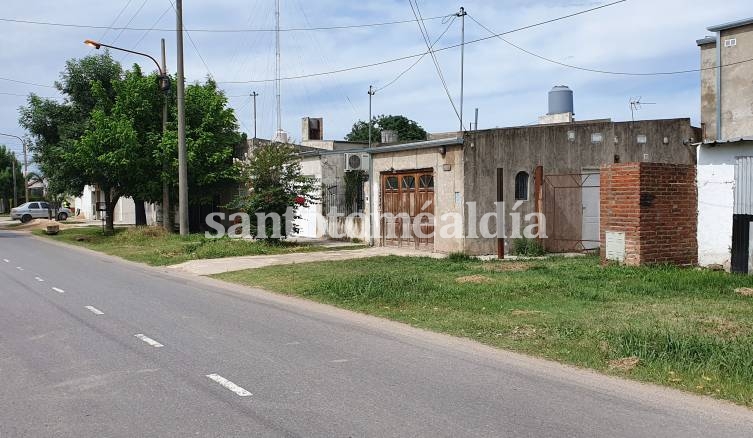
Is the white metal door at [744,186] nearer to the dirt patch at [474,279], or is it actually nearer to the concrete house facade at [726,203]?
the concrete house facade at [726,203]

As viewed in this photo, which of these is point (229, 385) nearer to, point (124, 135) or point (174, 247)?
point (174, 247)

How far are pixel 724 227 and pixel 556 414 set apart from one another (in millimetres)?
9864

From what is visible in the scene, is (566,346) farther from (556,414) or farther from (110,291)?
(110,291)

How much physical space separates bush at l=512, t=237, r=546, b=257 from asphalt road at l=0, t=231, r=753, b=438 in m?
9.26

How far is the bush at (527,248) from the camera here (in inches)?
722

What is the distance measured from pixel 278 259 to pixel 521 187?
7291 millimetres

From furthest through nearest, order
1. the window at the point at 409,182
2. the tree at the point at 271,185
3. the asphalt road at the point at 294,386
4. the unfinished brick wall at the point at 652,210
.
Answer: the tree at the point at 271,185 → the window at the point at 409,182 → the unfinished brick wall at the point at 652,210 → the asphalt road at the point at 294,386

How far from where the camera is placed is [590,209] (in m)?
19.5

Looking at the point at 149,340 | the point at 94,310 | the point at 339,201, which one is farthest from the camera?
the point at 339,201

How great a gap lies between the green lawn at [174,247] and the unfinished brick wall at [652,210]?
9.92 meters

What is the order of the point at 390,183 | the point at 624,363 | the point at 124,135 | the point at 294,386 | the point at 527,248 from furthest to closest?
the point at 124,135, the point at 390,183, the point at 527,248, the point at 624,363, the point at 294,386

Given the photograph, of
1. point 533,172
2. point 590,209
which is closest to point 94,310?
point 533,172

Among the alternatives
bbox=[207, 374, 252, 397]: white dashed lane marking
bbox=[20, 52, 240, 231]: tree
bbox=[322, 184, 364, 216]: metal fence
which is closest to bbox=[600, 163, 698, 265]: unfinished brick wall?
bbox=[207, 374, 252, 397]: white dashed lane marking

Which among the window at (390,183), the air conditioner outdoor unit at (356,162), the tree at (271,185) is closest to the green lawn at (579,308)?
the window at (390,183)
